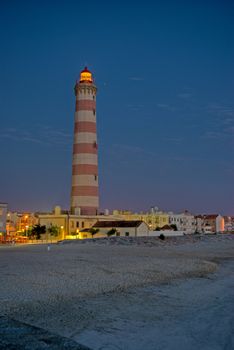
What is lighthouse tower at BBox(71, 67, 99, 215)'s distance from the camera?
4553cm

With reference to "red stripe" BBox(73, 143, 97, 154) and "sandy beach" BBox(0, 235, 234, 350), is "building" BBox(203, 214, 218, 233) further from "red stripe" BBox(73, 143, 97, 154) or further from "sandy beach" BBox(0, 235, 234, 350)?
"sandy beach" BBox(0, 235, 234, 350)

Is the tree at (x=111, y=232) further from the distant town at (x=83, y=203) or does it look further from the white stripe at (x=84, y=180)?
the white stripe at (x=84, y=180)

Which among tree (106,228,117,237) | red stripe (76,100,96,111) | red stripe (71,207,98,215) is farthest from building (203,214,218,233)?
red stripe (76,100,96,111)

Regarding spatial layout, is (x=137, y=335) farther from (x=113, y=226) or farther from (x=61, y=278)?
(x=113, y=226)

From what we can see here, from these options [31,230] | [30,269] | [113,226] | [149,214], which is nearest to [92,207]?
[113,226]

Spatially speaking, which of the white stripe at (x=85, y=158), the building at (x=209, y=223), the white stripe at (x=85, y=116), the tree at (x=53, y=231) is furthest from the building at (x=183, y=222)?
the white stripe at (x=85, y=116)

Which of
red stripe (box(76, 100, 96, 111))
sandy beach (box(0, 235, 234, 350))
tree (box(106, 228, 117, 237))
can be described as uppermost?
red stripe (box(76, 100, 96, 111))

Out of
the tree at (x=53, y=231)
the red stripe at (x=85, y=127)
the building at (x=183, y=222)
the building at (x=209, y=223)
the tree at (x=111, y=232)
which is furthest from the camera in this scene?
the building at (x=209, y=223)

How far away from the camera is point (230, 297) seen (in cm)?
1124

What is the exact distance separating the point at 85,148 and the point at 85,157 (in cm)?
103

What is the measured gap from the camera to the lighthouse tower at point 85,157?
45531 millimetres

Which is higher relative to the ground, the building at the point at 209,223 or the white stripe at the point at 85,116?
the white stripe at the point at 85,116

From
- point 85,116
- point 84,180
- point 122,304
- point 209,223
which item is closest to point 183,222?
point 209,223

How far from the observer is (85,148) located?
45844 millimetres
